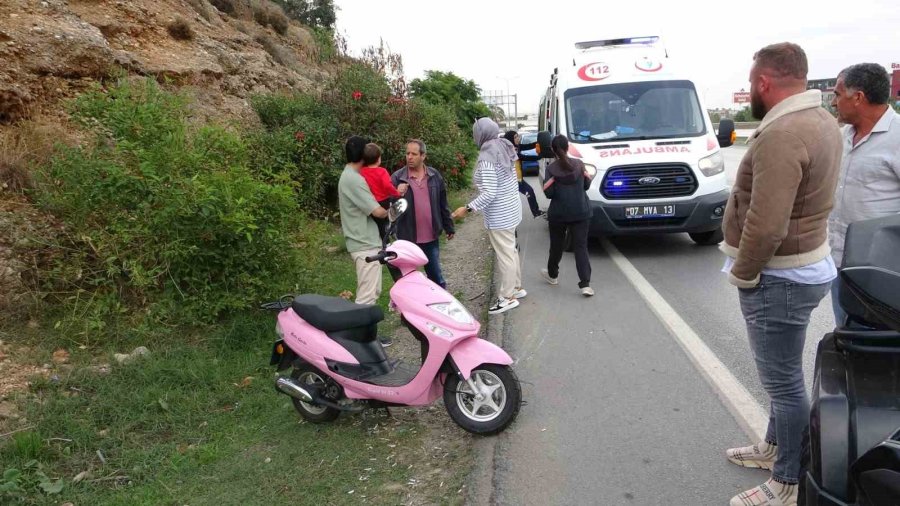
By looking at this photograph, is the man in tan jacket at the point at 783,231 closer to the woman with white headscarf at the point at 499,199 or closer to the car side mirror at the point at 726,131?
the woman with white headscarf at the point at 499,199

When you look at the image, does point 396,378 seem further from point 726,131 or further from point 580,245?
point 726,131

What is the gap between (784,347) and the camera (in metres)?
2.85

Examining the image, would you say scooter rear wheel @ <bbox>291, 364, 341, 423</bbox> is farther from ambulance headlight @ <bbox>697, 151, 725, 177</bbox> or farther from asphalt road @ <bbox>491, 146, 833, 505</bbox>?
ambulance headlight @ <bbox>697, 151, 725, 177</bbox>

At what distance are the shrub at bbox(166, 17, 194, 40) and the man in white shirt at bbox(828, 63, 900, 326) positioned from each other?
1230 centimetres

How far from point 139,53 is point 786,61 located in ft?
36.8

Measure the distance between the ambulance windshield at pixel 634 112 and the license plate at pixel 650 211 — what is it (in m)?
1.19

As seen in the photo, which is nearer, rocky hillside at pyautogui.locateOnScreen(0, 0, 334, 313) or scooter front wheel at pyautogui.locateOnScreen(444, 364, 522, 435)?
scooter front wheel at pyautogui.locateOnScreen(444, 364, 522, 435)

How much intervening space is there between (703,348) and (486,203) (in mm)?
2320

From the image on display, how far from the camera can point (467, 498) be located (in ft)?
10.8

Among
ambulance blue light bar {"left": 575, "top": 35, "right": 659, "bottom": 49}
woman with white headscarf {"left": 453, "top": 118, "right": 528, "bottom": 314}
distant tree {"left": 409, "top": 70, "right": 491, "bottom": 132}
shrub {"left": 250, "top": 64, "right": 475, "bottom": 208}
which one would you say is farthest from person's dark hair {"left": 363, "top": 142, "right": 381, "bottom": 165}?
distant tree {"left": 409, "top": 70, "right": 491, "bottom": 132}

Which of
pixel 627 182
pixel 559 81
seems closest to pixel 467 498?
pixel 627 182

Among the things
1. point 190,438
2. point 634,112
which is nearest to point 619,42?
point 634,112

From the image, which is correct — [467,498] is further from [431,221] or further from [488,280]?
[488,280]

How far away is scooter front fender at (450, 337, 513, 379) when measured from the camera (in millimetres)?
3750
